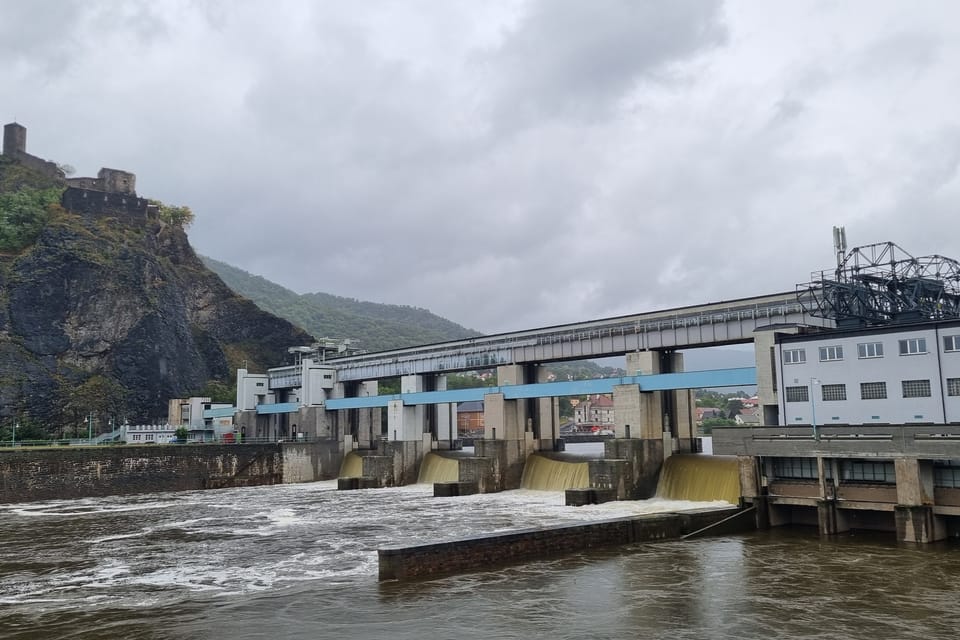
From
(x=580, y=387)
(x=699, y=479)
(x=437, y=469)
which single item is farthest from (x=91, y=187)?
(x=699, y=479)

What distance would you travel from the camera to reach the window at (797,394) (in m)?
41.0

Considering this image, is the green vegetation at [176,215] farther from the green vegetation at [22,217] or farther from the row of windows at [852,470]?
the row of windows at [852,470]

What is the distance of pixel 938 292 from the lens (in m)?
50.0

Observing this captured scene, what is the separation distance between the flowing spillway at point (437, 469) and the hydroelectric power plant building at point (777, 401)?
2.58 feet

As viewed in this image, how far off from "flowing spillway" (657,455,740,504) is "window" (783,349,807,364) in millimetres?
6613

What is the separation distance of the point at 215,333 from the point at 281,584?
300 feet

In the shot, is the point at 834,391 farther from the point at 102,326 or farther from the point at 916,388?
the point at 102,326

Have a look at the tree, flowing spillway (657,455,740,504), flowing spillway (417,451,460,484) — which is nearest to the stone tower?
flowing spillway (417,451,460,484)

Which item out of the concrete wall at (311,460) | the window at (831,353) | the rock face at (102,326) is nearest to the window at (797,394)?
the window at (831,353)

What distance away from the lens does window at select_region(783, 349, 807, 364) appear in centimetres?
4122

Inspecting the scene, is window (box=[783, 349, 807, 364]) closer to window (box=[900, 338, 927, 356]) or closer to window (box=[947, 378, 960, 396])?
window (box=[900, 338, 927, 356])

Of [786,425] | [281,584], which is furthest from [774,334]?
[281,584]

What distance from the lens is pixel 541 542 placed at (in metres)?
30.2

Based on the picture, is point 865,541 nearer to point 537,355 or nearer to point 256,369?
point 537,355
